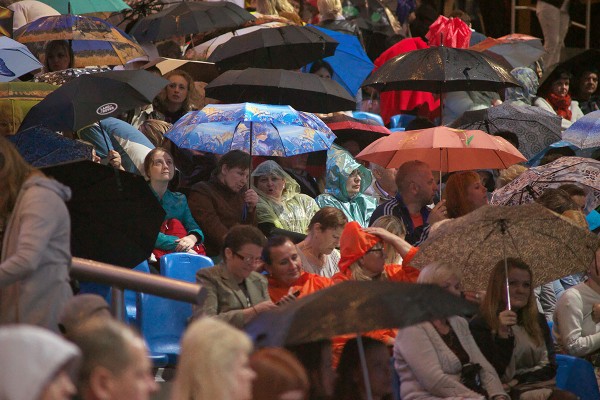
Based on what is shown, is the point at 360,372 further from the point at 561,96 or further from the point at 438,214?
the point at 561,96

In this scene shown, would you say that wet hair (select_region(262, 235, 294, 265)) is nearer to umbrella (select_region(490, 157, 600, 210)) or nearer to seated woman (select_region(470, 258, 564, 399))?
seated woman (select_region(470, 258, 564, 399))

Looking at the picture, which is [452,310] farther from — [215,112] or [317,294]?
[215,112]

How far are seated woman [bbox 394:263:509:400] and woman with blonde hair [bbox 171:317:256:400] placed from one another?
284 centimetres

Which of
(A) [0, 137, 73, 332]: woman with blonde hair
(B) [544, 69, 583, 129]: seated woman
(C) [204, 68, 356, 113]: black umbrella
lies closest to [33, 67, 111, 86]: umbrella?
(C) [204, 68, 356, 113]: black umbrella

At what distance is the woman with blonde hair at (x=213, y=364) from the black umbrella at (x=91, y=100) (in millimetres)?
4999

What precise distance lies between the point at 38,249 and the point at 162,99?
6.33 metres

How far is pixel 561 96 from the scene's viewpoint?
15.9 metres

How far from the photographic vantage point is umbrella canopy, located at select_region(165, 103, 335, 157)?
10.0m

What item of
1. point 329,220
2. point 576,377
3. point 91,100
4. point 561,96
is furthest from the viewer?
point 561,96

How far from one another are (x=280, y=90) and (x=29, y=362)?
25.5ft

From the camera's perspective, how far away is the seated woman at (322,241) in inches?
350

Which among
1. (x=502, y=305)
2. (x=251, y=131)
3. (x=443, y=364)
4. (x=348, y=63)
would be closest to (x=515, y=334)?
(x=502, y=305)

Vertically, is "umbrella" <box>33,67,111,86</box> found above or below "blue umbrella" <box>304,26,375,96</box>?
above

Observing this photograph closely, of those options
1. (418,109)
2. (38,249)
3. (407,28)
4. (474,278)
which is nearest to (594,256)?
(474,278)
